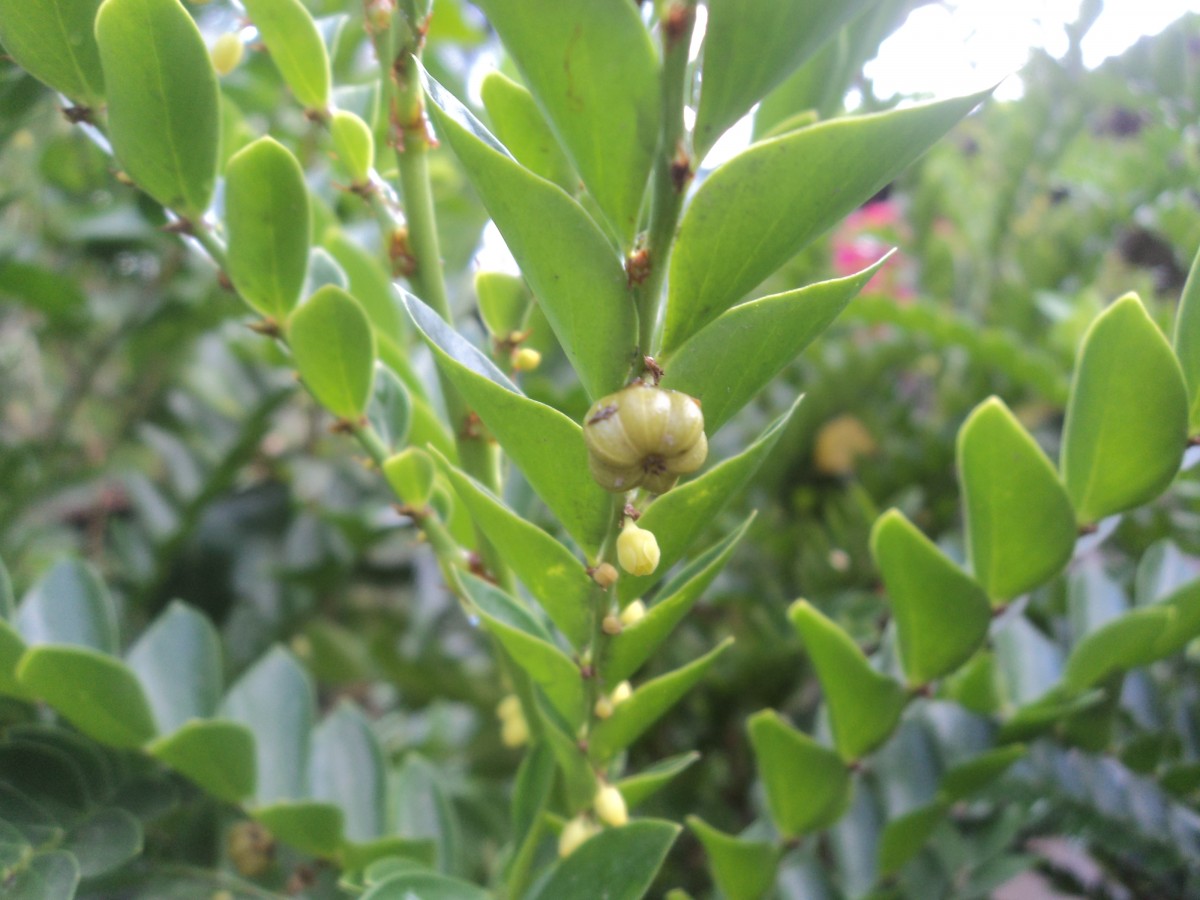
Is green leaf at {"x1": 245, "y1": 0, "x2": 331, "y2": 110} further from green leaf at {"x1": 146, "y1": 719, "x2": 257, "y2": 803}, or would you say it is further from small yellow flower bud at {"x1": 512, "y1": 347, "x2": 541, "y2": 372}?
green leaf at {"x1": 146, "y1": 719, "x2": 257, "y2": 803}

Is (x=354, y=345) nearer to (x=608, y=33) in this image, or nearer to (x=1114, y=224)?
(x=608, y=33)

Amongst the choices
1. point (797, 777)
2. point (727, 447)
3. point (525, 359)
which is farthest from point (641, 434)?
point (727, 447)

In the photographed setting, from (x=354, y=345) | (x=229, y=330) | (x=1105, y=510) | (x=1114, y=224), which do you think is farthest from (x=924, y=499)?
(x=229, y=330)

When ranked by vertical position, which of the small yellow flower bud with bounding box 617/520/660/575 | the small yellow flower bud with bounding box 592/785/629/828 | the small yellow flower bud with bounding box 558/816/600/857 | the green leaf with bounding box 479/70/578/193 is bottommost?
the small yellow flower bud with bounding box 558/816/600/857

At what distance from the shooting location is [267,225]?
349mm

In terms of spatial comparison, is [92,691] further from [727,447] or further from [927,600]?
[727,447]

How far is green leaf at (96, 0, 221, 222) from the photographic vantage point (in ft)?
0.97

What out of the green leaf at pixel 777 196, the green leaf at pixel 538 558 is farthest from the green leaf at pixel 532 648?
the green leaf at pixel 777 196

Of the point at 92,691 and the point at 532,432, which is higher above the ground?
the point at 532,432

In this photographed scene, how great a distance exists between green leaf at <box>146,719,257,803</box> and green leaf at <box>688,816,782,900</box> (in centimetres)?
20

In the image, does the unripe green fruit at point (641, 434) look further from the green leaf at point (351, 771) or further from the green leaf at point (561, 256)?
the green leaf at point (351, 771)

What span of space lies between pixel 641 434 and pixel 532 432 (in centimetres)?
4

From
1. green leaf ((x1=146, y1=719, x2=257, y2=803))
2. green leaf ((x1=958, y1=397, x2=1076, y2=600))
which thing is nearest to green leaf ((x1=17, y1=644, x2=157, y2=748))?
green leaf ((x1=146, y1=719, x2=257, y2=803))

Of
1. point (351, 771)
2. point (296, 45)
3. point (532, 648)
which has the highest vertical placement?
point (296, 45)
